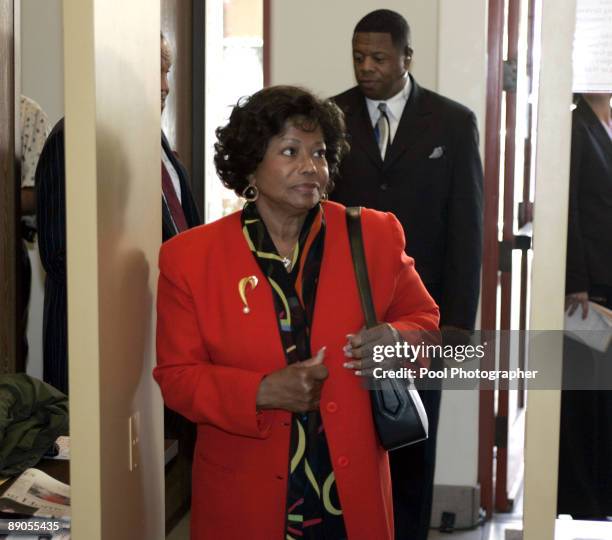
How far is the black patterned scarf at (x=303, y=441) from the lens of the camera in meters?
2.05

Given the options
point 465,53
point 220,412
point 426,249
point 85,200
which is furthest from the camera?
point 465,53

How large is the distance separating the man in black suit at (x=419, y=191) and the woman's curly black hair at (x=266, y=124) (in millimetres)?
1162

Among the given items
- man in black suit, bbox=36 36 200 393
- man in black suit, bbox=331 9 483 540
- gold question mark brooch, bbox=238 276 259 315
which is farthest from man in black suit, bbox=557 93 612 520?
man in black suit, bbox=331 9 483 540

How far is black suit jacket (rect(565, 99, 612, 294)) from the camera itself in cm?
161

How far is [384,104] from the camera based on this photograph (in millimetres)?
3508

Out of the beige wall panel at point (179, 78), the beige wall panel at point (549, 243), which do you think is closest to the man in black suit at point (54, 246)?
the beige wall panel at point (549, 243)

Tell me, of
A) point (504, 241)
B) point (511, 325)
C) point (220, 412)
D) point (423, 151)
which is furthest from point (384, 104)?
point (220, 412)

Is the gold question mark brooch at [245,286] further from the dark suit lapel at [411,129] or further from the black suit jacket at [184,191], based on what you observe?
the dark suit lapel at [411,129]

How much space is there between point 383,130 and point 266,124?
139cm

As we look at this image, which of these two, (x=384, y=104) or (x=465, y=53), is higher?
(x=465, y=53)

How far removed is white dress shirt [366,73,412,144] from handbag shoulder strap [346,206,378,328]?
1.37 metres

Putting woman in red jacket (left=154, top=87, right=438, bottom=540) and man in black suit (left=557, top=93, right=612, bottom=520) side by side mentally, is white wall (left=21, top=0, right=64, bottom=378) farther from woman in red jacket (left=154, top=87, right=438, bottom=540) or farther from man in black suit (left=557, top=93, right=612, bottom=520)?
man in black suit (left=557, top=93, right=612, bottom=520)

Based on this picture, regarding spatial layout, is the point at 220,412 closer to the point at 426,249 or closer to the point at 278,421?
the point at 278,421

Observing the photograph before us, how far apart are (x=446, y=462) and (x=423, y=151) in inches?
58.9
